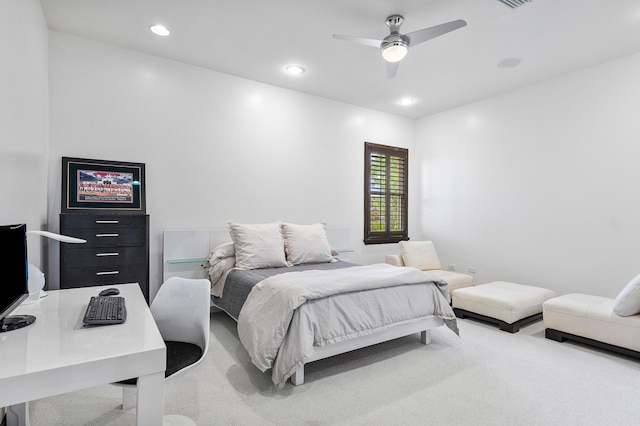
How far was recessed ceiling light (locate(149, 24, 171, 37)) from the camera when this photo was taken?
122 inches

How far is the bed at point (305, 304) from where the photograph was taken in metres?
2.35

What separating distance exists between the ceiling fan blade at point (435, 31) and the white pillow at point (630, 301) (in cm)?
256

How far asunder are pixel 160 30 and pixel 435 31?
2478 millimetres

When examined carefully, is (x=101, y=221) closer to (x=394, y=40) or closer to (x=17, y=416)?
(x=17, y=416)

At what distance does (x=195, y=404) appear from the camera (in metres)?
2.16

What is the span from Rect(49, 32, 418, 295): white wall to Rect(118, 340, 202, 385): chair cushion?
2.07m

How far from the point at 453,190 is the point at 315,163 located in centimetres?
228

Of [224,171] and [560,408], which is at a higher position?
[224,171]

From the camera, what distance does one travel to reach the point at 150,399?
3.81 feet

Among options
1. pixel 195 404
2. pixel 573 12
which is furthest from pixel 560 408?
pixel 573 12

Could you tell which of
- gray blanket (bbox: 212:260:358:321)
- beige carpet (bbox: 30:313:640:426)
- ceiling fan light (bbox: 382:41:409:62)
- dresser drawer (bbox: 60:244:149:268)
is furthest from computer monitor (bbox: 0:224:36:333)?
ceiling fan light (bbox: 382:41:409:62)

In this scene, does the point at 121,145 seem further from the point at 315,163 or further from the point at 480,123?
the point at 480,123

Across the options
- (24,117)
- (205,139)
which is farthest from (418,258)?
(24,117)

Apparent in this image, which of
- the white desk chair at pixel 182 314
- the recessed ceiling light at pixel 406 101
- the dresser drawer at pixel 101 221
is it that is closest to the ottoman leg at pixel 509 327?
the white desk chair at pixel 182 314
